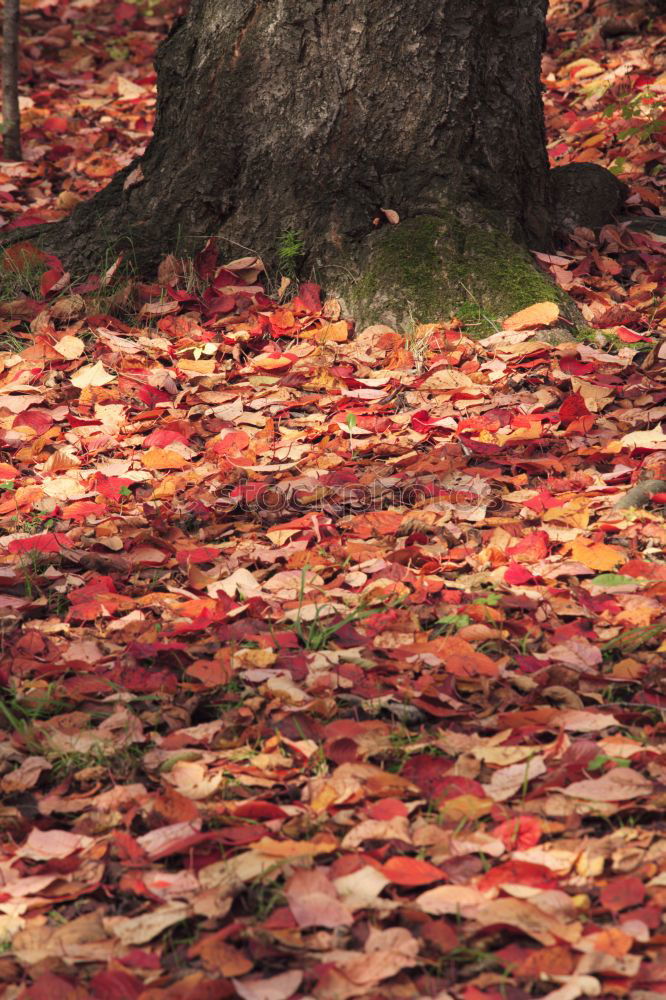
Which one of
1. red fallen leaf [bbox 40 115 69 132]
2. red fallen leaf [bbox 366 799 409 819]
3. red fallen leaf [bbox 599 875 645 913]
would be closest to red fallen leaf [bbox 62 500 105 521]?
red fallen leaf [bbox 366 799 409 819]

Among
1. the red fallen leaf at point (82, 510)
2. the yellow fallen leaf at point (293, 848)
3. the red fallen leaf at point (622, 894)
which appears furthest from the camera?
the red fallen leaf at point (82, 510)

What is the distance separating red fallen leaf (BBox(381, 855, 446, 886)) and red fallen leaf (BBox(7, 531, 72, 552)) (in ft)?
4.84

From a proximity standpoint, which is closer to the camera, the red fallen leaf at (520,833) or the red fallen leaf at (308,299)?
the red fallen leaf at (520,833)

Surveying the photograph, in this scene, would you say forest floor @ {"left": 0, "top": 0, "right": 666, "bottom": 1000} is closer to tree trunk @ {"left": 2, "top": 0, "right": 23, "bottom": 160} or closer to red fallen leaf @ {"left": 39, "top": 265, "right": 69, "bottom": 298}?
red fallen leaf @ {"left": 39, "top": 265, "right": 69, "bottom": 298}

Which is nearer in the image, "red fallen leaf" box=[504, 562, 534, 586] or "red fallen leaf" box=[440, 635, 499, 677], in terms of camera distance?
"red fallen leaf" box=[440, 635, 499, 677]

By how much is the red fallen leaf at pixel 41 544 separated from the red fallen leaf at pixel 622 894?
175 cm

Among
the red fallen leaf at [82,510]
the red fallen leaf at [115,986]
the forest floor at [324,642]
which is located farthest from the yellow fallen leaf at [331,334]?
the red fallen leaf at [115,986]

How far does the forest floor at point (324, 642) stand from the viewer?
6.40 feet

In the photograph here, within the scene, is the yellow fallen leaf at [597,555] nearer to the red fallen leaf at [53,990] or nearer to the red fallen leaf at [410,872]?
the red fallen leaf at [410,872]

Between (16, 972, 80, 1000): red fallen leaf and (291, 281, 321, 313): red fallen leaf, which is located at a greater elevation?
(291, 281, 321, 313): red fallen leaf

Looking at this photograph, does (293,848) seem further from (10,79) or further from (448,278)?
(10,79)

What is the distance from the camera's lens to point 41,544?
3203 mm

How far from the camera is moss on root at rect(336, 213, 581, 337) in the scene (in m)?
4.33

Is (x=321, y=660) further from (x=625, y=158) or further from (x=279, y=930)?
(x=625, y=158)
